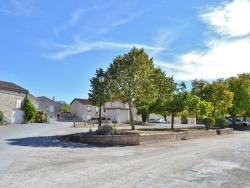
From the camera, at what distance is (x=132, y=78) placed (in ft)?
→ 76.0

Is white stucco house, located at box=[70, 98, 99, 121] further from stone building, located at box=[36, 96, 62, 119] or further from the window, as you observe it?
the window

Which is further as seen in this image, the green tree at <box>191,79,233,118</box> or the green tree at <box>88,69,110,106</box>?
the green tree at <box>191,79,233,118</box>

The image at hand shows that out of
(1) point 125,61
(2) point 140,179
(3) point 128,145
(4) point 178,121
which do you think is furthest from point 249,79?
(2) point 140,179

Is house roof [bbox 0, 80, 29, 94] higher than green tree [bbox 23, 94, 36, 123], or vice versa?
house roof [bbox 0, 80, 29, 94]

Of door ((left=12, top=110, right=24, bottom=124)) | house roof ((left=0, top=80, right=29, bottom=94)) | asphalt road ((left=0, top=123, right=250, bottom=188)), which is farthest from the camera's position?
door ((left=12, top=110, right=24, bottom=124))

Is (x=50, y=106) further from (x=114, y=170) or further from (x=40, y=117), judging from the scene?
(x=114, y=170)

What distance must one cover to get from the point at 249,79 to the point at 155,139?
3609 cm

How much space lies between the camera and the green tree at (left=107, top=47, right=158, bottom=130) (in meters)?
23.2

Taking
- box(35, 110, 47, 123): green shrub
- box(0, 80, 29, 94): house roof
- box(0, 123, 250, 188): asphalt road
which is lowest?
box(0, 123, 250, 188): asphalt road

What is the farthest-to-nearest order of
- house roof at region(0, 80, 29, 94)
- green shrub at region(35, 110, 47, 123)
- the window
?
green shrub at region(35, 110, 47, 123)
the window
house roof at region(0, 80, 29, 94)

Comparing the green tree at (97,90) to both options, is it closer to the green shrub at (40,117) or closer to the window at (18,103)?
the window at (18,103)

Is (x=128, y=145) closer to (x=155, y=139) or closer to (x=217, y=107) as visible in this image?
(x=155, y=139)

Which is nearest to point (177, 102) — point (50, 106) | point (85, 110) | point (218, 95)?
point (218, 95)

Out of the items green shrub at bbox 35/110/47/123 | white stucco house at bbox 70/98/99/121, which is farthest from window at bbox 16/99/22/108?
white stucco house at bbox 70/98/99/121
